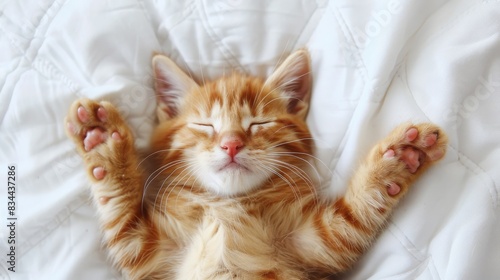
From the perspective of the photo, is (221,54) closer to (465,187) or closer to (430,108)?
(430,108)

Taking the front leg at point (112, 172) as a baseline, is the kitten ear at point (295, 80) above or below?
above

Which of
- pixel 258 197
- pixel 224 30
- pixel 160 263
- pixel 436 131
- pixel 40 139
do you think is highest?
pixel 224 30

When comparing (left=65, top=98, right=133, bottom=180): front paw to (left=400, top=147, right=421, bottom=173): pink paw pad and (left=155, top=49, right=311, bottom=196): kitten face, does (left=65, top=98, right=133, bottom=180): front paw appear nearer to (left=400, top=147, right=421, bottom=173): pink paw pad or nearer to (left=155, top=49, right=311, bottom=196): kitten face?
(left=155, top=49, right=311, bottom=196): kitten face

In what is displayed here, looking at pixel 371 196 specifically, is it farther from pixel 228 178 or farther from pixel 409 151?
pixel 228 178

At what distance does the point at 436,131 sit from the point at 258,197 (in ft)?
1.40

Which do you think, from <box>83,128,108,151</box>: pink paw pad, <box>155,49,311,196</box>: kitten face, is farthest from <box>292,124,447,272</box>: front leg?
<box>83,128,108,151</box>: pink paw pad

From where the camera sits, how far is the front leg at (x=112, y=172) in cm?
103

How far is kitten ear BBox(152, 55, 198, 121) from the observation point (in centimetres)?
116

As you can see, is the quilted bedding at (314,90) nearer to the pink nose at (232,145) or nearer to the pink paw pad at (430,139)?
the pink paw pad at (430,139)

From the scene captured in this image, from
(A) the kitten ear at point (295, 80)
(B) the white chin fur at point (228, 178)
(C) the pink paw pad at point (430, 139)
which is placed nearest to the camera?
(C) the pink paw pad at point (430, 139)

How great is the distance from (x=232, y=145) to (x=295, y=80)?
273 mm

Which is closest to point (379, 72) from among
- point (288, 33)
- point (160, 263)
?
point (288, 33)

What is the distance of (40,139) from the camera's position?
1068mm

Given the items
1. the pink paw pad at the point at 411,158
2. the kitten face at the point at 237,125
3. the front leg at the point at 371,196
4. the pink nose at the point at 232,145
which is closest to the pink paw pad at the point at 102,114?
the kitten face at the point at 237,125
